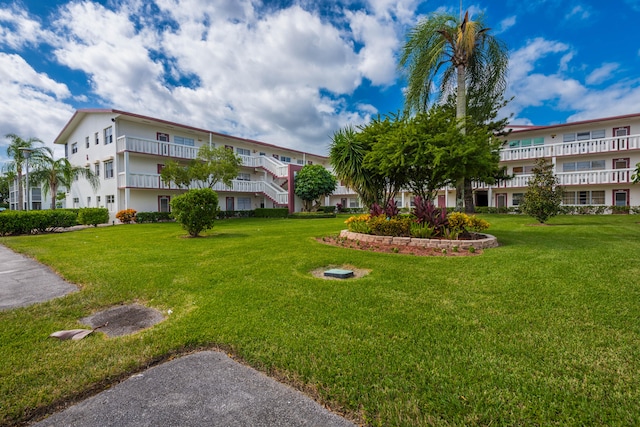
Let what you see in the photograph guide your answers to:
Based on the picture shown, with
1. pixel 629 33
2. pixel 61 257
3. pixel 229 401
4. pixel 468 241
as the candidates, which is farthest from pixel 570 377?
pixel 629 33

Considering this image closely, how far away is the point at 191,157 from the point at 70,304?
22.2m

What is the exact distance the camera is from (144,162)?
2338 centimetres

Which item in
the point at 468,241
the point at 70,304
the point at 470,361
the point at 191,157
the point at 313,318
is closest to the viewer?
the point at 470,361

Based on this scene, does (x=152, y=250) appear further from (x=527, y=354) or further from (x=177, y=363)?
(x=527, y=354)

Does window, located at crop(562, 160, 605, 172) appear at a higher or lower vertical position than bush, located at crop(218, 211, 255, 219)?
higher

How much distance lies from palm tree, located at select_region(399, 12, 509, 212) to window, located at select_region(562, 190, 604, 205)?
1823 centimetres

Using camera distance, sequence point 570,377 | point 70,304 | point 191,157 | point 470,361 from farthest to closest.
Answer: point 191,157, point 70,304, point 470,361, point 570,377

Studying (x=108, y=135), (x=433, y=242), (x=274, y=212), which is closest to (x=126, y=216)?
(x=108, y=135)

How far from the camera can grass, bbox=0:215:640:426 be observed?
2246 millimetres

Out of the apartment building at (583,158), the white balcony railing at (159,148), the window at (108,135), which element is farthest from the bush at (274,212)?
the apartment building at (583,158)

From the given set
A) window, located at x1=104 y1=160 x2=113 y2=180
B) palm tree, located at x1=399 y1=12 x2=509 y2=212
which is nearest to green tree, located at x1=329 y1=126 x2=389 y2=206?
palm tree, located at x1=399 y1=12 x2=509 y2=212

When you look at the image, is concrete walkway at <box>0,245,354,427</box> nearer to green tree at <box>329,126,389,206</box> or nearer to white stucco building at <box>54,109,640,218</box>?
green tree at <box>329,126,389,206</box>

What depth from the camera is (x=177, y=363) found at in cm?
290

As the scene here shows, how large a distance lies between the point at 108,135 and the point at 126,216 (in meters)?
7.27
